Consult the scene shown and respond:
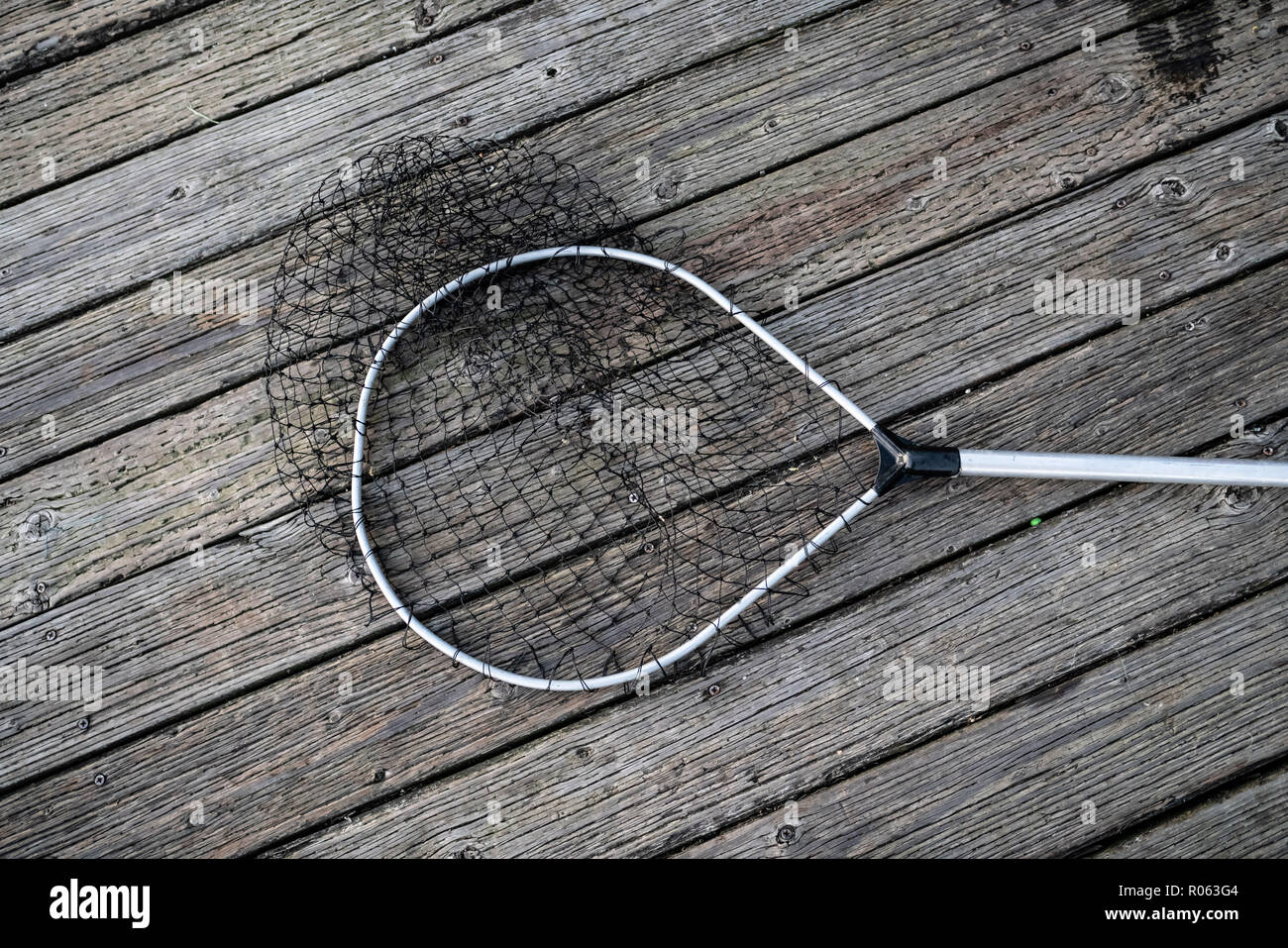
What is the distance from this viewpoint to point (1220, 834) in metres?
2.23

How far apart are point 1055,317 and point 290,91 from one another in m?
2.18

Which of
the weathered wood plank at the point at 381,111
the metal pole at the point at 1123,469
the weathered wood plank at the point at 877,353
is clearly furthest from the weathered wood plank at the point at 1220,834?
the weathered wood plank at the point at 381,111

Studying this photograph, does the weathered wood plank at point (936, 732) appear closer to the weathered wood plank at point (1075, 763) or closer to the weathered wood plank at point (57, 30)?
the weathered wood plank at point (1075, 763)

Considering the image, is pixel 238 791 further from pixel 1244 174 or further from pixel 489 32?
pixel 1244 174

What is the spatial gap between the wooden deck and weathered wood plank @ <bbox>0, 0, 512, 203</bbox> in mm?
11

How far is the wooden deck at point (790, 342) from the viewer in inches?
88.7

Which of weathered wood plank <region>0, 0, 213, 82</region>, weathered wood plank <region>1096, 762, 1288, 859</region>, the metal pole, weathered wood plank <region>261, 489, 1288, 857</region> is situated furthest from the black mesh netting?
weathered wood plank <region>1096, 762, 1288, 859</region>

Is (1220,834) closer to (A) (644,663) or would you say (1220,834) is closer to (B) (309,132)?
(A) (644,663)

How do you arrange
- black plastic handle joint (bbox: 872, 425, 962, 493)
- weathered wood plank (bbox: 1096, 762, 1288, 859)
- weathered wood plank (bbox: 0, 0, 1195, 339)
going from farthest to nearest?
1. weathered wood plank (bbox: 0, 0, 1195, 339)
2. weathered wood plank (bbox: 1096, 762, 1288, 859)
3. black plastic handle joint (bbox: 872, 425, 962, 493)

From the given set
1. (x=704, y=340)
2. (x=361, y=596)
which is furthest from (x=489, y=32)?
(x=361, y=596)

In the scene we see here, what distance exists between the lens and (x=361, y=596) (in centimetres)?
228

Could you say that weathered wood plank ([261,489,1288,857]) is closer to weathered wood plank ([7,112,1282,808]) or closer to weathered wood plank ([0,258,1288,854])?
weathered wood plank ([0,258,1288,854])

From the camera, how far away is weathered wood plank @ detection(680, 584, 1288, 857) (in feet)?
7.35

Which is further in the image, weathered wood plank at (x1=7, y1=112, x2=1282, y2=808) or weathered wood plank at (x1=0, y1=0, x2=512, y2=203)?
weathered wood plank at (x1=0, y1=0, x2=512, y2=203)
